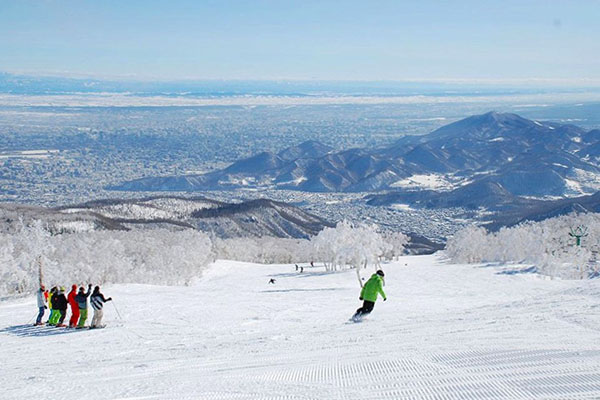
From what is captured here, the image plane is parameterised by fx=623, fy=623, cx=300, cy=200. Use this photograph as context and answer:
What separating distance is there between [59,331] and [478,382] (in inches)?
569

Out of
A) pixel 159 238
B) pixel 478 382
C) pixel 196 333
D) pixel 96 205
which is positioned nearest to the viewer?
pixel 478 382

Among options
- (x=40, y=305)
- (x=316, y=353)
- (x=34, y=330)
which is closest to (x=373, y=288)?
(x=316, y=353)

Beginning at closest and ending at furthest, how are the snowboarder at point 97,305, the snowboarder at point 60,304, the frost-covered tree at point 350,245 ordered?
1. the snowboarder at point 97,305
2. the snowboarder at point 60,304
3. the frost-covered tree at point 350,245

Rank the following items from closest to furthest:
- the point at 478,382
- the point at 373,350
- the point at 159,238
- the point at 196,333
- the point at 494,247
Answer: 1. the point at 478,382
2. the point at 373,350
3. the point at 196,333
4. the point at 494,247
5. the point at 159,238

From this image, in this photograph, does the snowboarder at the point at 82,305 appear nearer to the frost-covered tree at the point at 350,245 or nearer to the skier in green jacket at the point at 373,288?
the skier in green jacket at the point at 373,288

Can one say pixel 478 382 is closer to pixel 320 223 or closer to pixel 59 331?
pixel 59 331

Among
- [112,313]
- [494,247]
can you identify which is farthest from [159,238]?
[112,313]

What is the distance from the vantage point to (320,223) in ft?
617

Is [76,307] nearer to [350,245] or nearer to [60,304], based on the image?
[60,304]

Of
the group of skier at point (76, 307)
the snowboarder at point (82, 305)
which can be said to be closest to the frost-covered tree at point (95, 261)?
the group of skier at point (76, 307)

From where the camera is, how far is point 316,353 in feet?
44.6

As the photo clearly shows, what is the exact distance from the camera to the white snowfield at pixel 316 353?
32.1ft

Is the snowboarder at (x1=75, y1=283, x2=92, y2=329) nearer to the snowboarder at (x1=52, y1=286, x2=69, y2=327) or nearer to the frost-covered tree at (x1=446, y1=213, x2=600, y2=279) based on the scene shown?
the snowboarder at (x1=52, y1=286, x2=69, y2=327)

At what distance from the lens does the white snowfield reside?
978 centimetres
